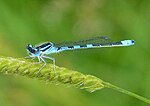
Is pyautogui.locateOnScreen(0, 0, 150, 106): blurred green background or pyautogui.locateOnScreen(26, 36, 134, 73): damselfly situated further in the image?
pyautogui.locateOnScreen(0, 0, 150, 106): blurred green background

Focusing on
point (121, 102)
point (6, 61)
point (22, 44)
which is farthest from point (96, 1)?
point (6, 61)

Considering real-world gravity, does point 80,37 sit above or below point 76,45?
above

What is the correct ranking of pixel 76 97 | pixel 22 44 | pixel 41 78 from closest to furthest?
pixel 41 78, pixel 76 97, pixel 22 44

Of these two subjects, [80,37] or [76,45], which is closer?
[76,45]

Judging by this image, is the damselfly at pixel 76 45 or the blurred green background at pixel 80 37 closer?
the damselfly at pixel 76 45

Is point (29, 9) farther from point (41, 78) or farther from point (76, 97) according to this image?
point (41, 78)

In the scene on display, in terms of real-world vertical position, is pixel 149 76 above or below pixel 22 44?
below

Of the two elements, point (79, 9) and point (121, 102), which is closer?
point (121, 102)

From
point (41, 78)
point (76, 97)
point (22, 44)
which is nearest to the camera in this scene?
point (41, 78)
